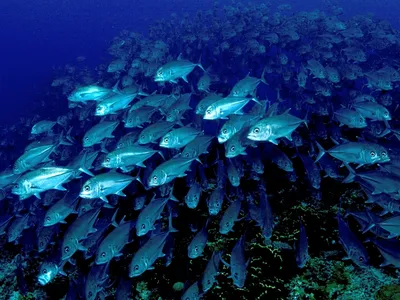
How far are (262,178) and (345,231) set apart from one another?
1.53 m

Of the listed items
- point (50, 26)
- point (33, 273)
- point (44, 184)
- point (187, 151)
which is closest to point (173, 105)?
point (187, 151)

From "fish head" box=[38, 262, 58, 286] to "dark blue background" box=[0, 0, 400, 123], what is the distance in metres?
17.9

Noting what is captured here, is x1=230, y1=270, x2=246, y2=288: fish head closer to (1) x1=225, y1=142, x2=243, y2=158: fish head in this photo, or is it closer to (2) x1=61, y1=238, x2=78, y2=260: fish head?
(1) x1=225, y1=142, x2=243, y2=158: fish head

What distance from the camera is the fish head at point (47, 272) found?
3699mm

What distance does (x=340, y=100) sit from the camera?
628cm

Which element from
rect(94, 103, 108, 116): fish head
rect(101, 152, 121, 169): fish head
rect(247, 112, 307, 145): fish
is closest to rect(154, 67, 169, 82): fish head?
rect(94, 103, 108, 116): fish head

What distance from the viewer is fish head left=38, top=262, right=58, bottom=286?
3.70 meters

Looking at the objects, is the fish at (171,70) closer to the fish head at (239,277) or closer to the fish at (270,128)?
the fish at (270,128)

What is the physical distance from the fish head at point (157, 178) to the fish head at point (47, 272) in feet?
5.38

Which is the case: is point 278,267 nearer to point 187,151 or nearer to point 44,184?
point 187,151

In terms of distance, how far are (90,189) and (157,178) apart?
788 millimetres

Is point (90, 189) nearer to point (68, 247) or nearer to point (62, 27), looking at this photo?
point (68, 247)

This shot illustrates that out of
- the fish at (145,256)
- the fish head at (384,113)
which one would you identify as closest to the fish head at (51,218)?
the fish at (145,256)

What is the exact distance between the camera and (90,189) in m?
3.44
